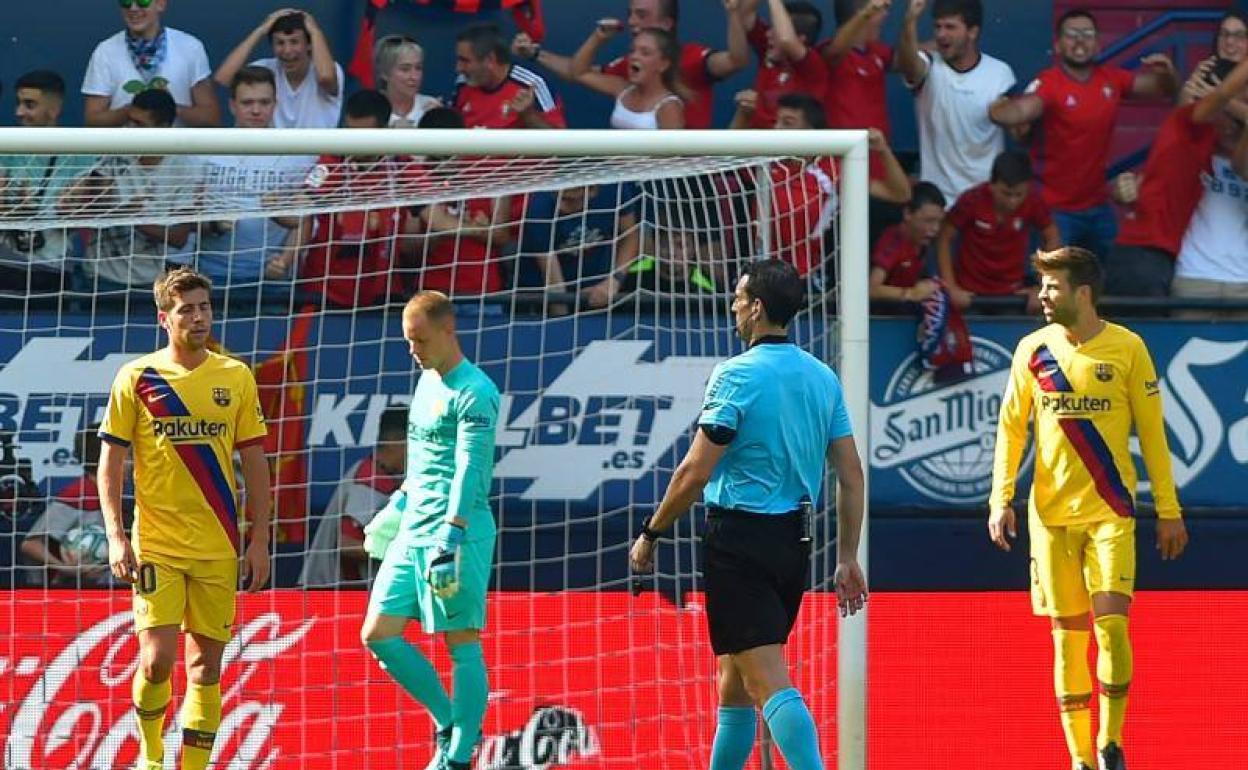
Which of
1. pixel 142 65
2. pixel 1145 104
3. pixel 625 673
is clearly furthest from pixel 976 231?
pixel 142 65

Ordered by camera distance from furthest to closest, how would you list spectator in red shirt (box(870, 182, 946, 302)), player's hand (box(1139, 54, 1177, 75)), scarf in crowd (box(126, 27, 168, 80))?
player's hand (box(1139, 54, 1177, 75)) → scarf in crowd (box(126, 27, 168, 80)) → spectator in red shirt (box(870, 182, 946, 302))

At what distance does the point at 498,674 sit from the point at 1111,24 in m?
5.25

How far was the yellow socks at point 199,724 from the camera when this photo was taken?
621cm

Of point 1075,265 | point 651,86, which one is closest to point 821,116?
point 651,86

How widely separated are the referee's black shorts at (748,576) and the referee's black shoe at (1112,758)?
5.36ft

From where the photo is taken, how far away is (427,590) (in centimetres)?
644

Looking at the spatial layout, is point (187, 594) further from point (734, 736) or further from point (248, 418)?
point (734, 736)

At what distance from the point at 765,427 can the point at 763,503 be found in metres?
0.20

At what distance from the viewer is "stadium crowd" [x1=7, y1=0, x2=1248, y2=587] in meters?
8.30

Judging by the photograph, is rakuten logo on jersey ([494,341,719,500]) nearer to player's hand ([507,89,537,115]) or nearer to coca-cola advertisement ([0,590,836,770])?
coca-cola advertisement ([0,590,836,770])

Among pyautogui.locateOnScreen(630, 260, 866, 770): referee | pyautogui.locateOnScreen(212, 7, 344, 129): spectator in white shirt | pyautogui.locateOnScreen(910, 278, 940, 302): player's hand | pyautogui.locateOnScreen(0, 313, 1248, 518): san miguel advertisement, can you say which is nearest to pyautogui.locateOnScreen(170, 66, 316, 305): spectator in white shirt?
pyautogui.locateOnScreen(212, 7, 344, 129): spectator in white shirt

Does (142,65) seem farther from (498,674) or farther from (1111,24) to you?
(1111,24)

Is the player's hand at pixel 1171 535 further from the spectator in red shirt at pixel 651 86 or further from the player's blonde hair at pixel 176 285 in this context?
the spectator in red shirt at pixel 651 86

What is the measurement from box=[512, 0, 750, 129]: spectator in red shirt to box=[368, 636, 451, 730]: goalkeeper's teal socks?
12.2 feet
